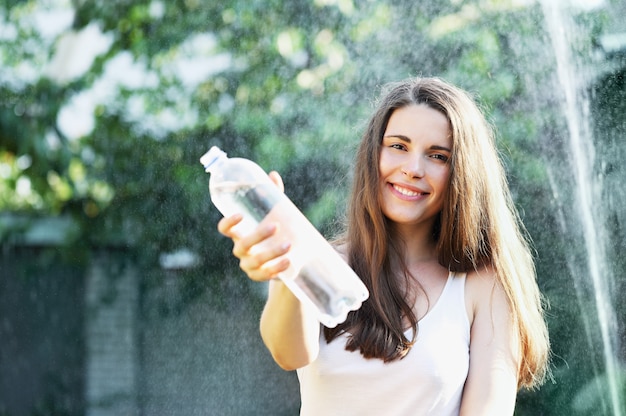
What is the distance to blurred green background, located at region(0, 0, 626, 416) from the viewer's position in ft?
9.76

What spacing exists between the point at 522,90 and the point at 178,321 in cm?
145

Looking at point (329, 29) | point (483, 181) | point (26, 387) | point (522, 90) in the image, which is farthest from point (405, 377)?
point (26, 387)

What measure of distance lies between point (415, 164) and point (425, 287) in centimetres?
23

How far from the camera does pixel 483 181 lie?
1.73 meters

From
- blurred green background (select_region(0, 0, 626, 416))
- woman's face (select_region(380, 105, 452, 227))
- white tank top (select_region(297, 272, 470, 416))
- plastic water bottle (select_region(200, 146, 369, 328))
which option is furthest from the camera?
blurred green background (select_region(0, 0, 626, 416))

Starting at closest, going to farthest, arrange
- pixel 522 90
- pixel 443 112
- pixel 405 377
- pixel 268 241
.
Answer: pixel 268 241
pixel 405 377
pixel 443 112
pixel 522 90

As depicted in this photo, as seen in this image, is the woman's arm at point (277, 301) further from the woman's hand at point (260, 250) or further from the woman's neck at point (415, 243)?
the woman's neck at point (415, 243)

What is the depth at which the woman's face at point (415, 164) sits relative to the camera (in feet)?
5.49

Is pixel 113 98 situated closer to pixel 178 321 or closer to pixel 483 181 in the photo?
pixel 178 321

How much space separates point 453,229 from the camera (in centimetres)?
172

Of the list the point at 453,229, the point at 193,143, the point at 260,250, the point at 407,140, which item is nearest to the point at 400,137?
the point at 407,140

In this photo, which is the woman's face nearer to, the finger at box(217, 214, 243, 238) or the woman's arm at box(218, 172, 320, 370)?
the woman's arm at box(218, 172, 320, 370)

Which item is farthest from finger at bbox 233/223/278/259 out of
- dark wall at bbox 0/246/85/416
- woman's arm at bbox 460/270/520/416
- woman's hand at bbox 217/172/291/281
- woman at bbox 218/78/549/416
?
dark wall at bbox 0/246/85/416

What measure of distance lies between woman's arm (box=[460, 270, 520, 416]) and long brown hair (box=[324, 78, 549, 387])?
23mm
